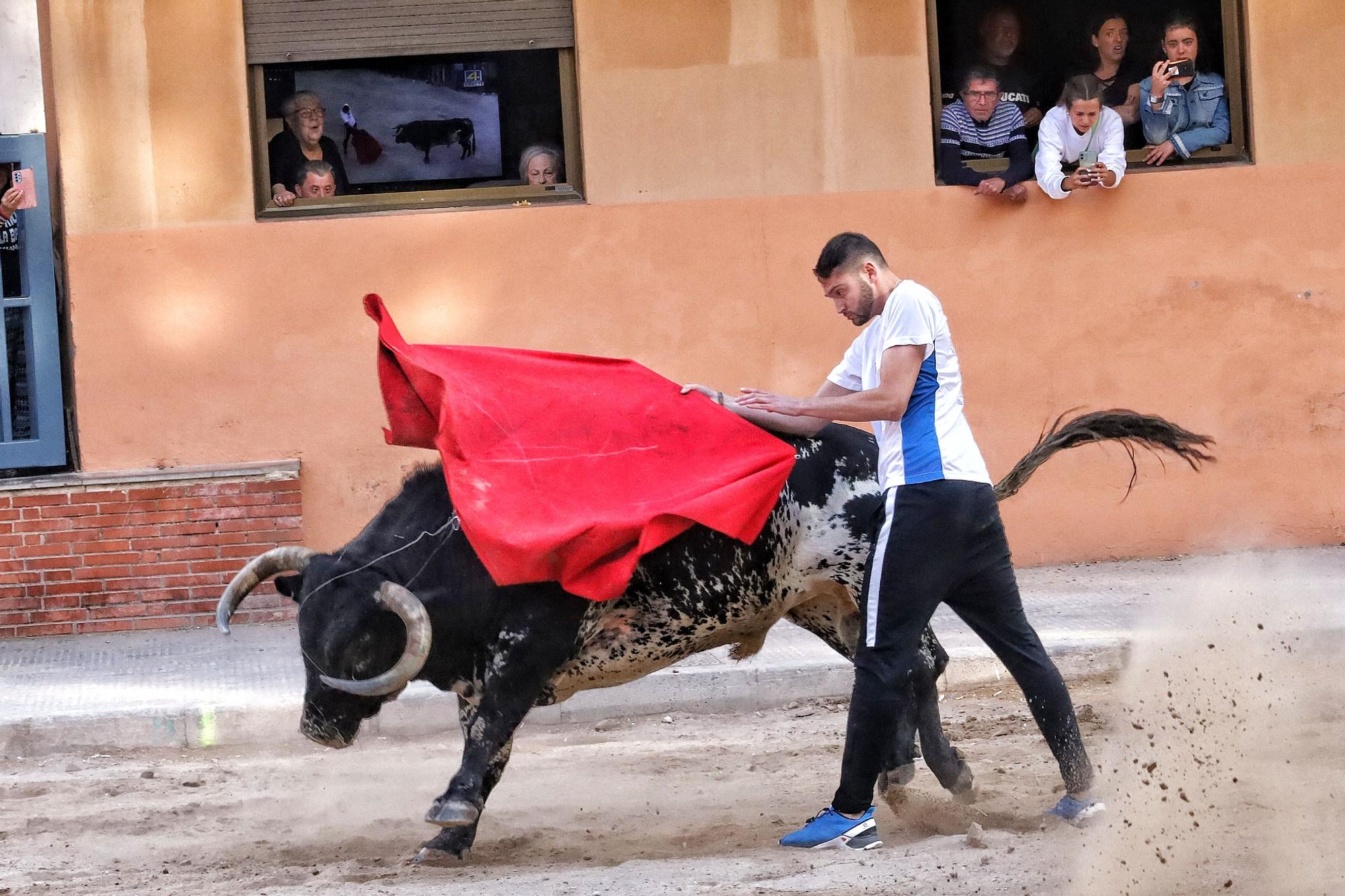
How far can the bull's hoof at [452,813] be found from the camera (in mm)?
4922

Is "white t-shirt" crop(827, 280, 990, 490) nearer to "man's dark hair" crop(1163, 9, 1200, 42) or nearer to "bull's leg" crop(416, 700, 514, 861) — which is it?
"bull's leg" crop(416, 700, 514, 861)

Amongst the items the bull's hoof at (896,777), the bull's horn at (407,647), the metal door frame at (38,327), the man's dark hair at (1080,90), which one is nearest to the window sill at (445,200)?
the metal door frame at (38,327)

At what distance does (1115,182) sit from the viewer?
9.48 metres

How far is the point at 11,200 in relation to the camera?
9000 mm

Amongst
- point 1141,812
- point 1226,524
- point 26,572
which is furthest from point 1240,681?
point 26,572

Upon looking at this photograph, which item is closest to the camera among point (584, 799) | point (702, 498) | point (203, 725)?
point (702, 498)

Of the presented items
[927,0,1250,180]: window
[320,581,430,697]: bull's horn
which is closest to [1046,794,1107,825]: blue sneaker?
[320,581,430,697]: bull's horn

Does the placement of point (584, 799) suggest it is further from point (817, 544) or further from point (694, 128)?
point (694, 128)

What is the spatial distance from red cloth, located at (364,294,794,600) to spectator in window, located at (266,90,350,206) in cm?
443

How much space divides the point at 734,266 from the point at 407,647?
505cm

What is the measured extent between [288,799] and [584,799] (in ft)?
3.91

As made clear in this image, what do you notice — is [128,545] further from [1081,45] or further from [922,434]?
[1081,45]

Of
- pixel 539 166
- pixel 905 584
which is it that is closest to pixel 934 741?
pixel 905 584

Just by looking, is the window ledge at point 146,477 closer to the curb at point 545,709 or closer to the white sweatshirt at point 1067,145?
the curb at point 545,709
